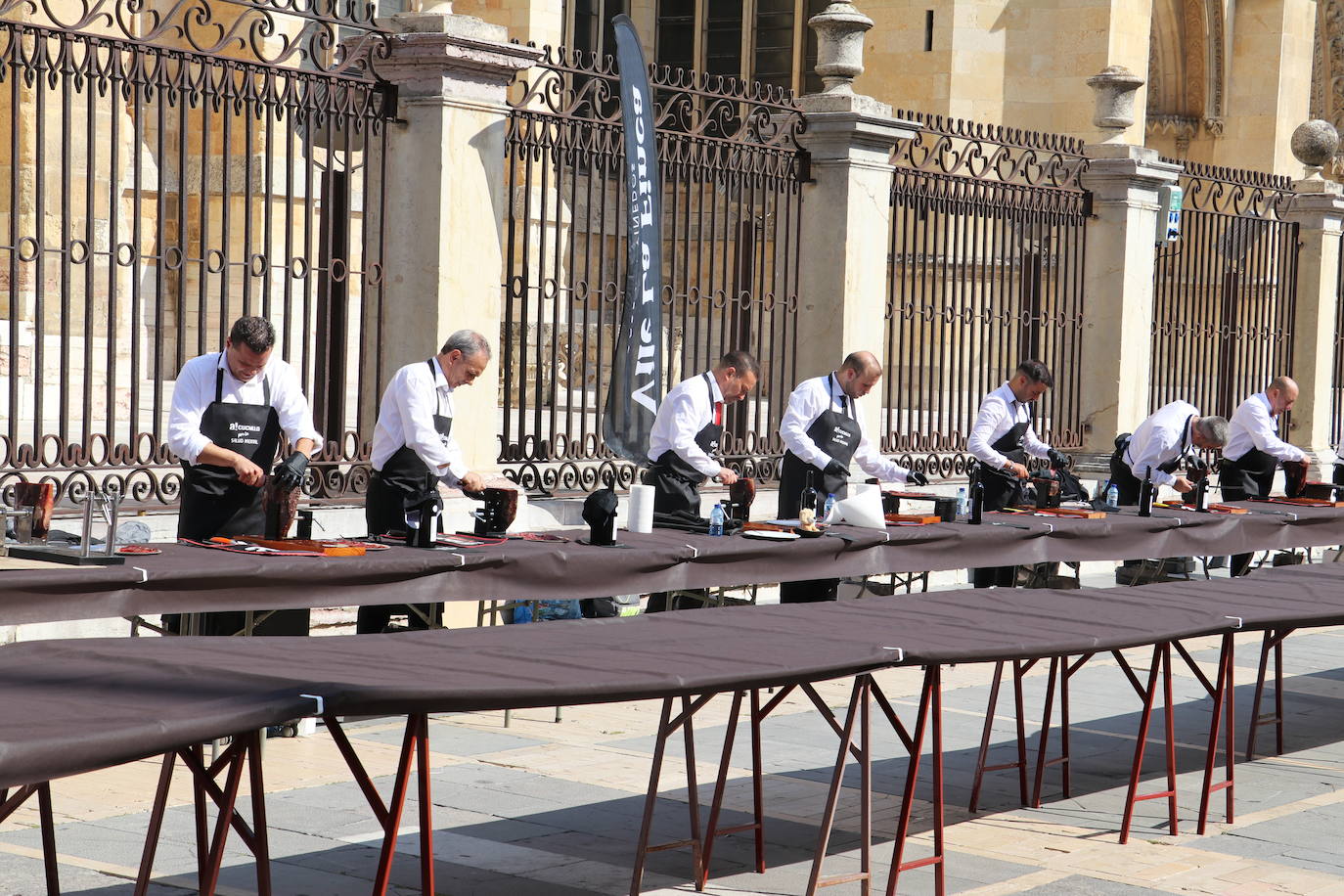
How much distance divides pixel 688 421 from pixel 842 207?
3218 millimetres

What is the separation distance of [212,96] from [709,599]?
348cm

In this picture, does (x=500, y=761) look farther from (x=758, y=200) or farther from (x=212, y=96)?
(x=758, y=200)

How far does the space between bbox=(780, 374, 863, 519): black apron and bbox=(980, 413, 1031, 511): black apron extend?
4.82 feet

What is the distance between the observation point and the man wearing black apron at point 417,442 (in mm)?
8180

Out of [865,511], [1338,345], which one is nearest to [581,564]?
[865,511]

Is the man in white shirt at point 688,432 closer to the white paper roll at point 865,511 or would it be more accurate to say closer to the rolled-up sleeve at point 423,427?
the white paper roll at point 865,511

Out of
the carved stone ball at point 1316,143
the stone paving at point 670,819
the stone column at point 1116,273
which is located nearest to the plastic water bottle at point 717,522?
the stone paving at point 670,819

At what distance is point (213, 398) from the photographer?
25.4 feet

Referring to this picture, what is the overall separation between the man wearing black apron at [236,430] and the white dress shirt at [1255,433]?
8373 millimetres

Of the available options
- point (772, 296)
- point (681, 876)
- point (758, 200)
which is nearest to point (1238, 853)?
point (681, 876)

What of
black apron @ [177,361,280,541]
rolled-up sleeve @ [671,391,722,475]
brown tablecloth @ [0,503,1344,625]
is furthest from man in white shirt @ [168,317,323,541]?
rolled-up sleeve @ [671,391,722,475]

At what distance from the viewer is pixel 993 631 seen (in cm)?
592

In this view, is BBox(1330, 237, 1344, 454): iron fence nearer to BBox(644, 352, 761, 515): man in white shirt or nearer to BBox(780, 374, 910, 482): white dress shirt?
BBox(780, 374, 910, 482): white dress shirt

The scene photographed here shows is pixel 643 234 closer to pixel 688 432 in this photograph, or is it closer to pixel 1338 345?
pixel 688 432
